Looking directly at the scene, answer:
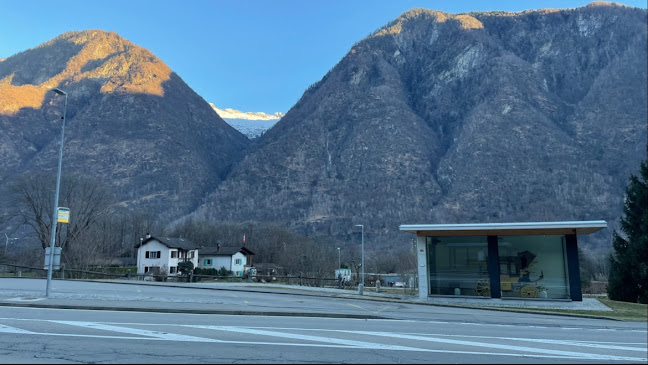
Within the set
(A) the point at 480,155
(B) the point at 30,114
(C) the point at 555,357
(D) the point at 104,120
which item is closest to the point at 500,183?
(A) the point at 480,155

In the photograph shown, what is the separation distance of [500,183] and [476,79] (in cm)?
6113

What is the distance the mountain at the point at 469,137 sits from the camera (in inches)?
4727

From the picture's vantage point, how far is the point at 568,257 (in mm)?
23547

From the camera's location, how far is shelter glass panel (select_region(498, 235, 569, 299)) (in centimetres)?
2373

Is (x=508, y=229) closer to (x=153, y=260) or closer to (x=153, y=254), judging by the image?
(x=153, y=260)

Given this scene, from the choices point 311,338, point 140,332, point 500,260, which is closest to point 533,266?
point 500,260

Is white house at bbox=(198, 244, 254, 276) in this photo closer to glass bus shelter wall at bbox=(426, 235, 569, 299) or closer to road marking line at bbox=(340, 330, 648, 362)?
glass bus shelter wall at bbox=(426, 235, 569, 299)

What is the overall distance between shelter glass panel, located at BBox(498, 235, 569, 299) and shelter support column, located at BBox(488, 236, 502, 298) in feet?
0.74

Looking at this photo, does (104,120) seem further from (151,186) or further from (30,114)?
(151,186)

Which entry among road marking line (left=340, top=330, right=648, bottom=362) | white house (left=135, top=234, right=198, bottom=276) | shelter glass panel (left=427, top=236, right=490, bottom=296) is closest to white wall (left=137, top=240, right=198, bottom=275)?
white house (left=135, top=234, right=198, bottom=276)

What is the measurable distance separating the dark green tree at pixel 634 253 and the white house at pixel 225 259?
5493 cm

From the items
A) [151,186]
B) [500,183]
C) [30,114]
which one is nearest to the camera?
[500,183]

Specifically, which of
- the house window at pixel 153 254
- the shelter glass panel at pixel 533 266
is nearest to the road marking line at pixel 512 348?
the shelter glass panel at pixel 533 266

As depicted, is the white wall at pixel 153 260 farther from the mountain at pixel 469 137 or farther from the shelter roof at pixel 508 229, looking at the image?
the mountain at pixel 469 137
